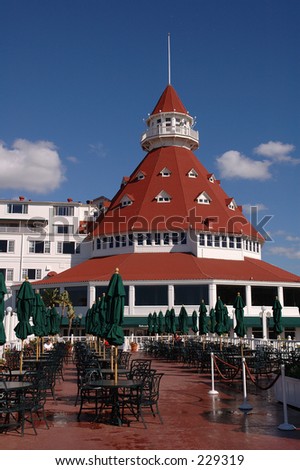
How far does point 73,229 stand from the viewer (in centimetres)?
6438

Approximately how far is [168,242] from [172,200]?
542 centimetres

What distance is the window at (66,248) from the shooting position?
62688mm

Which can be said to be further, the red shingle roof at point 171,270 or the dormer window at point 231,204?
the dormer window at point 231,204

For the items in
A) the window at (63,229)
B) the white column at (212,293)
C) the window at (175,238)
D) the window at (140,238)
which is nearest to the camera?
the white column at (212,293)

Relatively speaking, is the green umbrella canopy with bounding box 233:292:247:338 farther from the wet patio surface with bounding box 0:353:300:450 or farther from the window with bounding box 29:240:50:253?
the window with bounding box 29:240:50:253

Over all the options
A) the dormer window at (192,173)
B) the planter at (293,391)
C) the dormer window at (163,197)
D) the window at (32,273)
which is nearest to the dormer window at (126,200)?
the dormer window at (163,197)

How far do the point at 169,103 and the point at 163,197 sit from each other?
61.0 ft

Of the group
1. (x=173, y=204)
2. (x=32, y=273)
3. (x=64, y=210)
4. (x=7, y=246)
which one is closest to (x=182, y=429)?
(x=173, y=204)

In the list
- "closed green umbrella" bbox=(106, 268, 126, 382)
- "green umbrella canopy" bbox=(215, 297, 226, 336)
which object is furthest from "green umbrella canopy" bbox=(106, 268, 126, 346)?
A: "green umbrella canopy" bbox=(215, 297, 226, 336)

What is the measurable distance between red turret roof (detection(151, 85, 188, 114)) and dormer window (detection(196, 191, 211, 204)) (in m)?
16.6

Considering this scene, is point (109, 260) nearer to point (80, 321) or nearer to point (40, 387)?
point (80, 321)

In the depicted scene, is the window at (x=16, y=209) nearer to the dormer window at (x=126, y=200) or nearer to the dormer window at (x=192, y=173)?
the dormer window at (x=126, y=200)

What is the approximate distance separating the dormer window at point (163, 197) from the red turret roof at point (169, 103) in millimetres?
16379

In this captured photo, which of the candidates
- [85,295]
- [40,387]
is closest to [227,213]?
[85,295]
